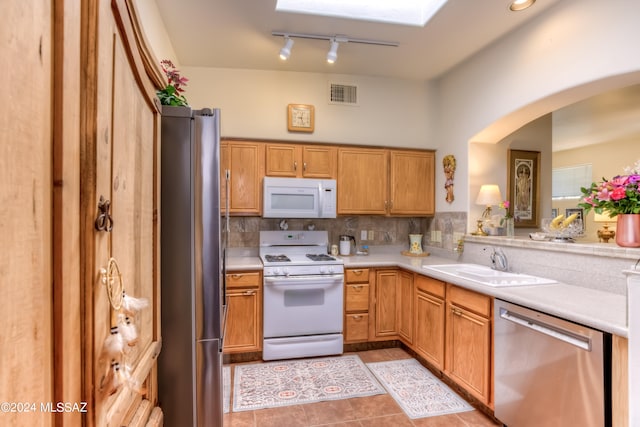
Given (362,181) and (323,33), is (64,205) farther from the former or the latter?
(362,181)

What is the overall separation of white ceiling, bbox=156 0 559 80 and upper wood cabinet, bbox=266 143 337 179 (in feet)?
2.77

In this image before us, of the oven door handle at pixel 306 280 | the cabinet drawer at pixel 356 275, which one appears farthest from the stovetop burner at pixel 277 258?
the cabinet drawer at pixel 356 275

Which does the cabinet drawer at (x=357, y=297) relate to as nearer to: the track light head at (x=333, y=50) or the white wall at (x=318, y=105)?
the white wall at (x=318, y=105)

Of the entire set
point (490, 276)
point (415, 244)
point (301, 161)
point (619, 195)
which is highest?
point (301, 161)

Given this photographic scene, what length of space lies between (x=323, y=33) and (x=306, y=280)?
84.3 inches

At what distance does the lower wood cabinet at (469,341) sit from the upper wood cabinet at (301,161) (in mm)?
1693

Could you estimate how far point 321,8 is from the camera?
2447 mm

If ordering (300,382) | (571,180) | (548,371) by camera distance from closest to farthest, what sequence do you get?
(548,371), (300,382), (571,180)

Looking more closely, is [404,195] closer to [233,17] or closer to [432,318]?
[432,318]

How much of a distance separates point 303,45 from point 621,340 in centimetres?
293

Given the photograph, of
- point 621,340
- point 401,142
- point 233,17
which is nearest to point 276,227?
point 401,142

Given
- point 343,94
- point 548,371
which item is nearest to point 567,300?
point 548,371

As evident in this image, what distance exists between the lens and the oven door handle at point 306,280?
2.91 metres

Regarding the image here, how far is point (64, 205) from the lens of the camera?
1.46ft
